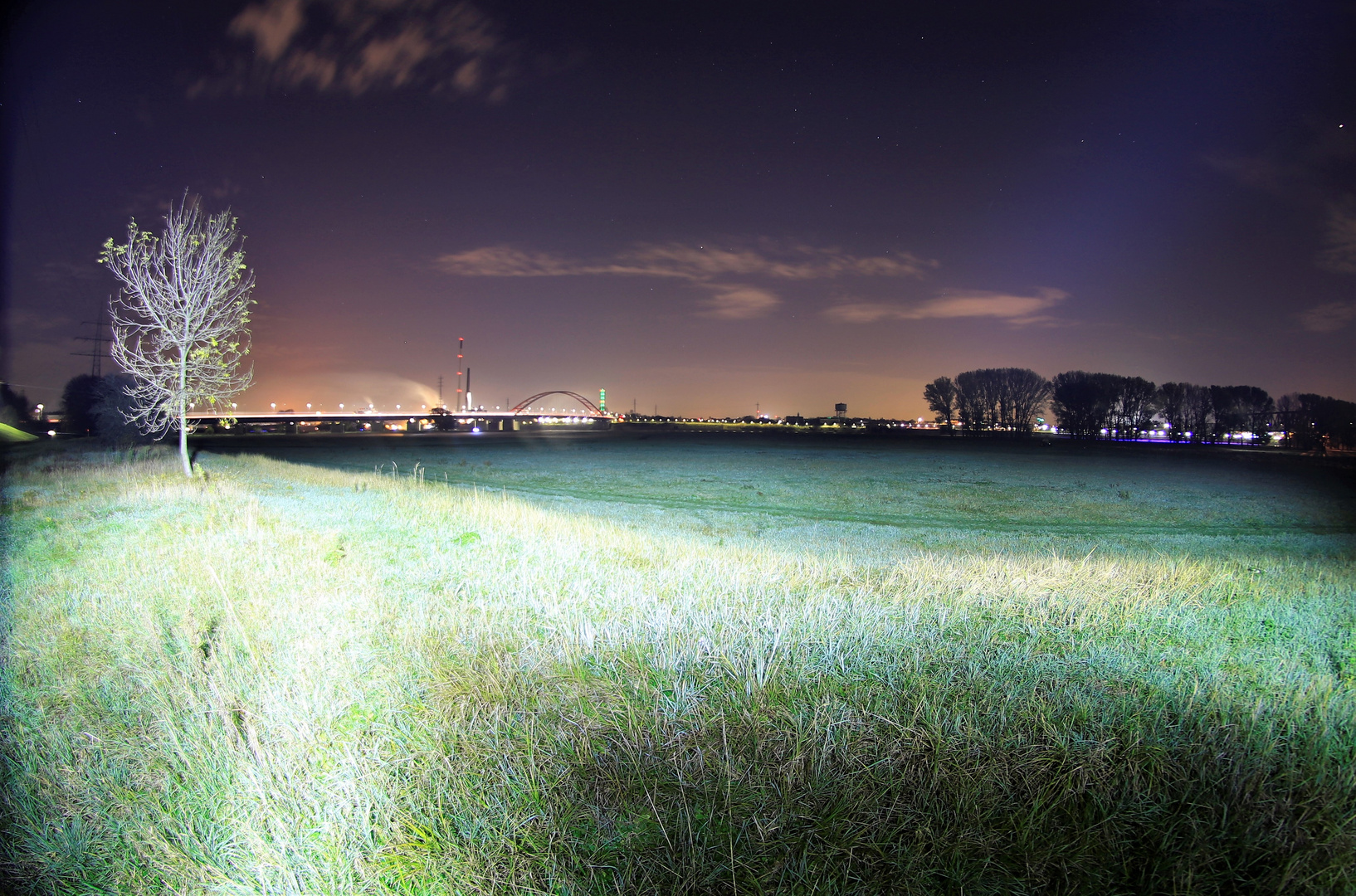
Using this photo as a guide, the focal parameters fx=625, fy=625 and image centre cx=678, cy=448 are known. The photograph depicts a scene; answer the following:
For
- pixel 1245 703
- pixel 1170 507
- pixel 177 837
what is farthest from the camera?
pixel 1170 507

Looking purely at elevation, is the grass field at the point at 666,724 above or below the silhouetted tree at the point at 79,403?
below

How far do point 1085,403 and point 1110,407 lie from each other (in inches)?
329

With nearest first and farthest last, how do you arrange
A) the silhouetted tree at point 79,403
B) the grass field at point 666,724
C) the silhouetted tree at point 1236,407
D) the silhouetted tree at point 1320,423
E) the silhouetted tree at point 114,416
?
the grass field at point 666,724 < the silhouetted tree at point 114,416 < the silhouetted tree at point 79,403 < the silhouetted tree at point 1320,423 < the silhouetted tree at point 1236,407

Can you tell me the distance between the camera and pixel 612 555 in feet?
36.3

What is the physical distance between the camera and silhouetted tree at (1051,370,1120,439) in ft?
490

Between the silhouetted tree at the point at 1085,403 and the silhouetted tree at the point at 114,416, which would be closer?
the silhouetted tree at the point at 114,416

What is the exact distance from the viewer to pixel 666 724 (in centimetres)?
456

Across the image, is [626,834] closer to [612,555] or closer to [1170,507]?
[612,555]

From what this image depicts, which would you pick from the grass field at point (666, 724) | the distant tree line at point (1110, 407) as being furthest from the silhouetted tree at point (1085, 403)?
the grass field at point (666, 724)

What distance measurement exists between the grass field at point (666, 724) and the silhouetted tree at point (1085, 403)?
164 metres

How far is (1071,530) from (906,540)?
770cm

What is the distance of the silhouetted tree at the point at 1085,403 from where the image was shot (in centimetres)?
14925

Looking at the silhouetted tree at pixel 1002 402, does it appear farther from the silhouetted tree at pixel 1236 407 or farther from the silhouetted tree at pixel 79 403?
the silhouetted tree at pixel 79 403

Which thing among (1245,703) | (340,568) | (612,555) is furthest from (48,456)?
(1245,703)
